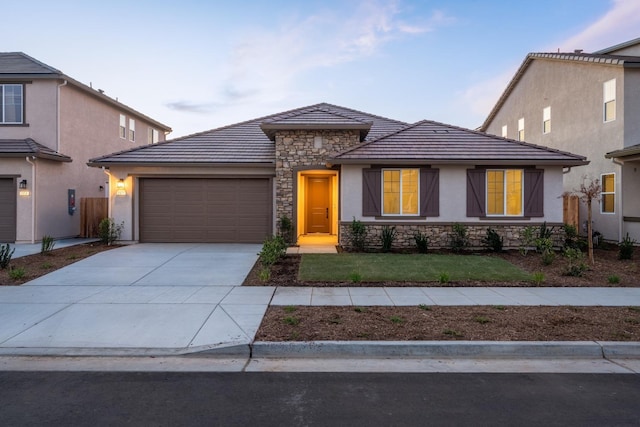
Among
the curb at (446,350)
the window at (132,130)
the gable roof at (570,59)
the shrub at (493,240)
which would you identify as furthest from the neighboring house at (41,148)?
the gable roof at (570,59)

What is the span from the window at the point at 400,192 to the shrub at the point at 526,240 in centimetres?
355

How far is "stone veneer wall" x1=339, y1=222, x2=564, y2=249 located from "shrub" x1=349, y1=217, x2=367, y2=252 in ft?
0.74

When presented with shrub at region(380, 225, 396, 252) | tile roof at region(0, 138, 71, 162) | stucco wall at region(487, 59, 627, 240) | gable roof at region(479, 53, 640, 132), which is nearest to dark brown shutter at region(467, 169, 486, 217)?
shrub at region(380, 225, 396, 252)

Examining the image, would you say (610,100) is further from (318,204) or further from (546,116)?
(318,204)

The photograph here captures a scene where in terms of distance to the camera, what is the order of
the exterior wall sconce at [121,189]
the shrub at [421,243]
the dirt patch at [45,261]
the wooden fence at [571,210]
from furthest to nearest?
the wooden fence at [571,210] → the exterior wall sconce at [121,189] → the shrub at [421,243] → the dirt patch at [45,261]

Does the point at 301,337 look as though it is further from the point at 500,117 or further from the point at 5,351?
the point at 500,117

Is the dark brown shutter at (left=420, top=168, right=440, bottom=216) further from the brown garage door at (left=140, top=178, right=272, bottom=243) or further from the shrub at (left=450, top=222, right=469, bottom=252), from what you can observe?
the brown garage door at (left=140, top=178, right=272, bottom=243)

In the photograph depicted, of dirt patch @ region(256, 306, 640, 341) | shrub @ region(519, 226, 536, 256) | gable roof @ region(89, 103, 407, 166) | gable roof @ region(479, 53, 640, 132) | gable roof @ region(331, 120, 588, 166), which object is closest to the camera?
dirt patch @ region(256, 306, 640, 341)

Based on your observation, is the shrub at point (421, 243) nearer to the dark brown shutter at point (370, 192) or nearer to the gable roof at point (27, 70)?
the dark brown shutter at point (370, 192)

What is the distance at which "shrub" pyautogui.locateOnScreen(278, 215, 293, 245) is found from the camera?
51.1 ft

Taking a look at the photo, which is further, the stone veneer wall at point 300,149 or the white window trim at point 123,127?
the white window trim at point 123,127

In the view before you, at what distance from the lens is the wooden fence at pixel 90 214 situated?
757 inches

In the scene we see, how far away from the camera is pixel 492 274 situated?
10398mm
